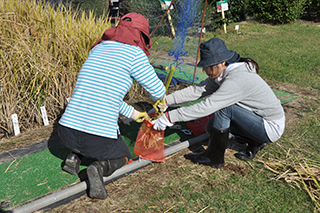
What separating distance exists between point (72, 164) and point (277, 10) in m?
11.6

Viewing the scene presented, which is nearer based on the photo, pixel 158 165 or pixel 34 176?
pixel 34 176

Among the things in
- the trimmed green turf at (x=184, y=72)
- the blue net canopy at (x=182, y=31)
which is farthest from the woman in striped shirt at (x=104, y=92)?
the trimmed green turf at (x=184, y=72)

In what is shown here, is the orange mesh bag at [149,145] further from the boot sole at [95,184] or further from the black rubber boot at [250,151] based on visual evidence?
the black rubber boot at [250,151]

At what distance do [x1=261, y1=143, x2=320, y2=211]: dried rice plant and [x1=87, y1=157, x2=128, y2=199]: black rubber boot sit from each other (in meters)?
1.57

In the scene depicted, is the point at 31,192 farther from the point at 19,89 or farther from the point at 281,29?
the point at 281,29

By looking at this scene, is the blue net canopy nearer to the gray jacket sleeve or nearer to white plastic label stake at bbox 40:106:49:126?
the gray jacket sleeve

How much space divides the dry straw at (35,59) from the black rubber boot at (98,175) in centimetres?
153

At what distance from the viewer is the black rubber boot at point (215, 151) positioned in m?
2.55

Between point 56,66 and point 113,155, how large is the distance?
1689 millimetres

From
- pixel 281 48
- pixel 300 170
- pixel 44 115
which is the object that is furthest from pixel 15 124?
pixel 281 48

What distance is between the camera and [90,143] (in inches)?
84.7

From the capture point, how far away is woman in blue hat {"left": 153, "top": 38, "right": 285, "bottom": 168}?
2.42m

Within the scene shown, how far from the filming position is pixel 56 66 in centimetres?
337

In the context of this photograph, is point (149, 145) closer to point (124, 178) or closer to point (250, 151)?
point (124, 178)
